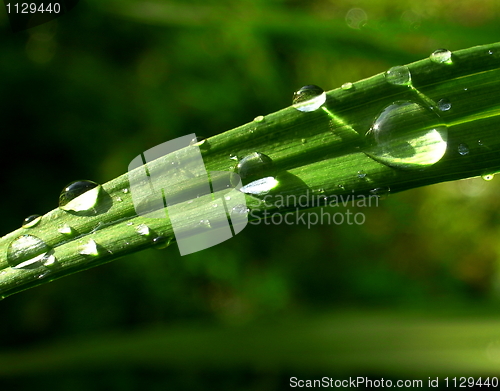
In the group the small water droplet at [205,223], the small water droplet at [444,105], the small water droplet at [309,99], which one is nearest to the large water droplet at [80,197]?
the small water droplet at [205,223]

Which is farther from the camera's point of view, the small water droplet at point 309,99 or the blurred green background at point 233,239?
the blurred green background at point 233,239

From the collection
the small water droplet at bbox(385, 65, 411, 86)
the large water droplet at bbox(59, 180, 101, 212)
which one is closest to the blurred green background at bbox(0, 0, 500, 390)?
the large water droplet at bbox(59, 180, 101, 212)

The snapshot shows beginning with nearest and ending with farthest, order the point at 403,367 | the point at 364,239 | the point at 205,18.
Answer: the point at 403,367, the point at 364,239, the point at 205,18

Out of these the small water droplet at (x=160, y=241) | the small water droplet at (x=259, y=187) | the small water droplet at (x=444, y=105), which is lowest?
the small water droplet at (x=160, y=241)

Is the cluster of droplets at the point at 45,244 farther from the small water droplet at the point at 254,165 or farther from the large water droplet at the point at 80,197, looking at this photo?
the small water droplet at the point at 254,165

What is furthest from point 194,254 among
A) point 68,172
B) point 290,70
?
point 290,70

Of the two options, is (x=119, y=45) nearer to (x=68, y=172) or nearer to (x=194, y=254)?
(x=68, y=172)
